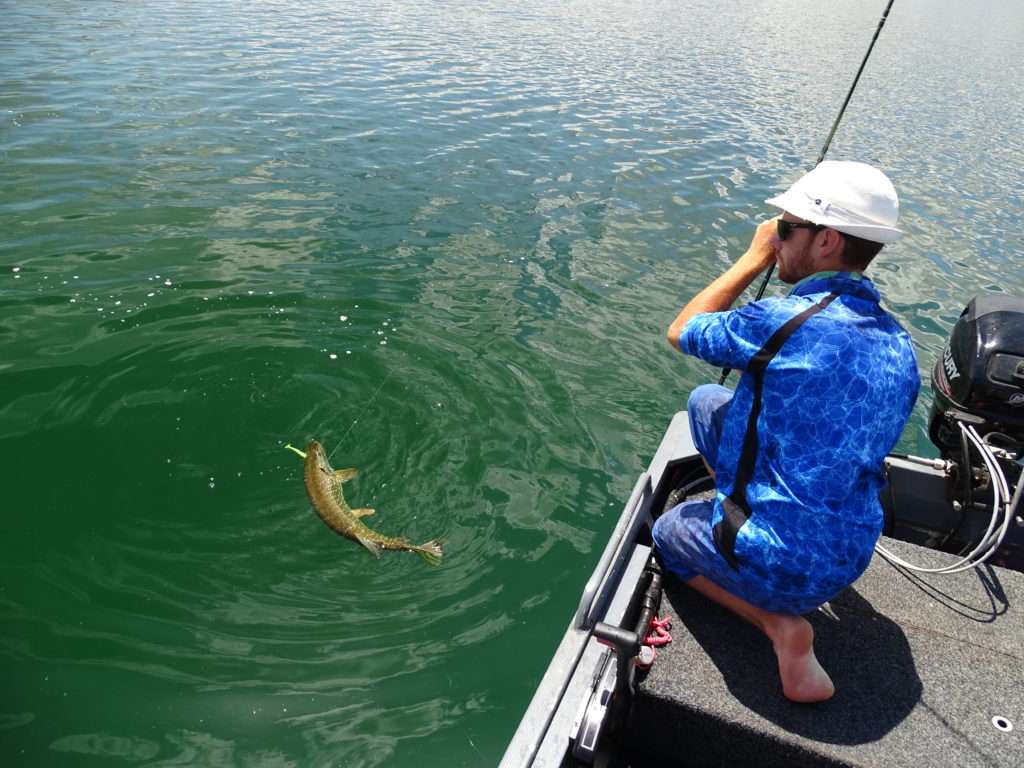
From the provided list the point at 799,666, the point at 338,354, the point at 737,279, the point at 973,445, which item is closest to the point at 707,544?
the point at 799,666

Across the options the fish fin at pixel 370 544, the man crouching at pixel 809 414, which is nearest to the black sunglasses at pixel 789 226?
the man crouching at pixel 809 414

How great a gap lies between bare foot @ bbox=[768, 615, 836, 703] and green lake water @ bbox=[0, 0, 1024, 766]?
1.92 metres

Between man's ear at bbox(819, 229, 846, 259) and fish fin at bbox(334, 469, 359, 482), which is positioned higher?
man's ear at bbox(819, 229, 846, 259)

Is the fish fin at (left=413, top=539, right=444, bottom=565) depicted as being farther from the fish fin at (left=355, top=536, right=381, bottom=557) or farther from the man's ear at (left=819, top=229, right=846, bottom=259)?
the man's ear at (left=819, top=229, right=846, bottom=259)

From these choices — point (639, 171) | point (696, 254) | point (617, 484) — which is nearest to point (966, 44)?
point (639, 171)

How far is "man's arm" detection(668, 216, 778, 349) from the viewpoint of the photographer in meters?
3.82

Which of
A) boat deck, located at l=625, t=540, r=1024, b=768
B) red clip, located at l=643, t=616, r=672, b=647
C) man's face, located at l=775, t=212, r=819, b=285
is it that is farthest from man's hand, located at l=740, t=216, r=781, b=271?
red clip, located at l=643, t=616, r=672, b=647

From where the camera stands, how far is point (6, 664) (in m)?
4.70

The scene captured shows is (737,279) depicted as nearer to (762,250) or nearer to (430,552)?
(762,250)

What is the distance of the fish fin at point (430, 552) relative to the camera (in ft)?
17.6

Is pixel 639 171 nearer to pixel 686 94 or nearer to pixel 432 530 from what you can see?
pixel 686 94

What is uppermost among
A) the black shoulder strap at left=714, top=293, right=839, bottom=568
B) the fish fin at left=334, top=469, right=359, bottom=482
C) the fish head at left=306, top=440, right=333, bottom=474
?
the black shoulder strap at left=714, top=293, right=839, bottom=568

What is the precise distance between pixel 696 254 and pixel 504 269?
3.16m

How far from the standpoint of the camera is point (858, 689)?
3396mm
